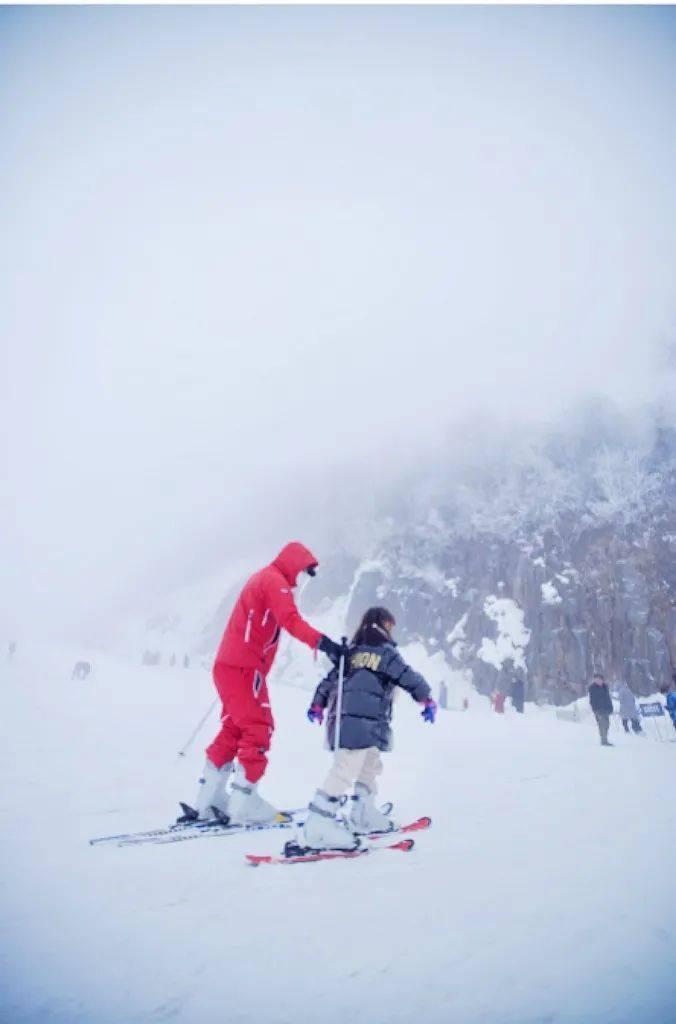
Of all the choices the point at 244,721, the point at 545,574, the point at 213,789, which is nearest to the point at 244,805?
the point at 213,789

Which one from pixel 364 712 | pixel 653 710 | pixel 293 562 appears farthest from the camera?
pixel 653 710

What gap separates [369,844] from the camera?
10.7 feet

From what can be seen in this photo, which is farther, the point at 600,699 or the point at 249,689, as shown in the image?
the point at 600,699

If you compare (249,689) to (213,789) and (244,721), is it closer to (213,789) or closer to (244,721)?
(244,721)

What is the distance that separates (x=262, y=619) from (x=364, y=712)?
3.63 feet

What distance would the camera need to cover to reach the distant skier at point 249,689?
3666mm

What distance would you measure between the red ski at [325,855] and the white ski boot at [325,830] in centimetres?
4

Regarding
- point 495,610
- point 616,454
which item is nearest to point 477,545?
point 495,610

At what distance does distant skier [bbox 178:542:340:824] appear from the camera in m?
3.67

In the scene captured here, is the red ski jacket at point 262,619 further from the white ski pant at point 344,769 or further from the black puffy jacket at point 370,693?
the white ski pant at point 344,769

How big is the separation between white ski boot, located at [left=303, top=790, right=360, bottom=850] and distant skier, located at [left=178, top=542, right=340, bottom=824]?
0.63 metres

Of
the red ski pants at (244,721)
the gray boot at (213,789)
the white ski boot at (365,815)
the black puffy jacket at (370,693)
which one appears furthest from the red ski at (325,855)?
the gray boot at (213,789)

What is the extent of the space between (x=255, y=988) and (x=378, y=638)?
7.86 ft

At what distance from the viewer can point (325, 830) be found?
3.14 meters
